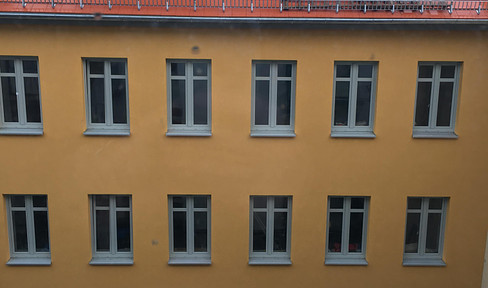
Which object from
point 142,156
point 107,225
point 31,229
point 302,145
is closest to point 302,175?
point 302,145

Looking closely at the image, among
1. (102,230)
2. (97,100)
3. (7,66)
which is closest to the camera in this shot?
(7,66)

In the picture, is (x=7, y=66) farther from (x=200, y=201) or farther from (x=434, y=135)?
(x=434, y=135)

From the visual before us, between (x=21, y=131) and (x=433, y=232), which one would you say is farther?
(x=433, y=232)

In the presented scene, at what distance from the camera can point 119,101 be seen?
297 inches

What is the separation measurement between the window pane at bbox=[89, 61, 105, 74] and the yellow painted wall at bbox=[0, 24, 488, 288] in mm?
282

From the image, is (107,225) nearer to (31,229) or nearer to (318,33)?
(31,229)

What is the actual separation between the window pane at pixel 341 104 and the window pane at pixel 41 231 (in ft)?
22.5

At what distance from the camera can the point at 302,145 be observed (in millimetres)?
7477

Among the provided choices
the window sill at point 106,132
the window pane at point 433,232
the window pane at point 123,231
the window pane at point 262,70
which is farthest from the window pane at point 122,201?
the window pane at point 433,232

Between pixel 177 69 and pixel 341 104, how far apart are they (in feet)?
11.8

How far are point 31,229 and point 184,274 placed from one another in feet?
11.8

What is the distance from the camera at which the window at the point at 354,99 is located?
24.5 ft

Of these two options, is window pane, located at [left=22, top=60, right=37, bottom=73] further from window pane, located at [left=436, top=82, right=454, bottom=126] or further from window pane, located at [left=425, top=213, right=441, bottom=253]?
window pane, located at [left=425, top=213, right=441, bottom=253]

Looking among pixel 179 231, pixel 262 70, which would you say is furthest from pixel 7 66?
pixel 262 70
